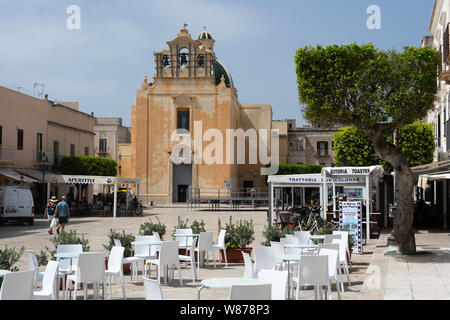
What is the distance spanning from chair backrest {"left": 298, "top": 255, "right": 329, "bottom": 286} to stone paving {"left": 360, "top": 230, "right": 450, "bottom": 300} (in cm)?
122

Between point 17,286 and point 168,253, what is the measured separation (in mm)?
Answer: 3874

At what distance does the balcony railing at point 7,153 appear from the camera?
1139 inches

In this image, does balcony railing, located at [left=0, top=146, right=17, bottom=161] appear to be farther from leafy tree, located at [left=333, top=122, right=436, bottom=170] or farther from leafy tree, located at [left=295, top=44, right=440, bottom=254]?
leafy tree, located at [left=295, top=44, right=440, bottom=254]

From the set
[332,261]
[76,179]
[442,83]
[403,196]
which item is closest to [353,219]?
[403,196]

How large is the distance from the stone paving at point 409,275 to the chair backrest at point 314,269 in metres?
1.22

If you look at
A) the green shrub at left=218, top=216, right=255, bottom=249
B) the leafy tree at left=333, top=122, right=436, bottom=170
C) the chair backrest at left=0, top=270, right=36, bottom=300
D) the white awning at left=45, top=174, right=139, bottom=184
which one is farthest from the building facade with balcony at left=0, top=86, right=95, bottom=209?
the chair backrest at left=0, top=270, right=36, bottom=300

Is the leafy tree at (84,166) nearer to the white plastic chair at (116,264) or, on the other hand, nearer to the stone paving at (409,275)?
the stone paving at (409,275)

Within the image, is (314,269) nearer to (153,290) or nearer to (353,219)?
(153,290)

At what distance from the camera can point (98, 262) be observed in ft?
24.7

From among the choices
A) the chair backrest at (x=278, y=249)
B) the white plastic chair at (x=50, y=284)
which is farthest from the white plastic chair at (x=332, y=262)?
the white plastic chair at (x=50, y=284)

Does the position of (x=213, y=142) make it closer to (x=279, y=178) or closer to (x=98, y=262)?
(x=279, y=178)

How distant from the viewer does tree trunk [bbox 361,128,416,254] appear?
11844 millimetres

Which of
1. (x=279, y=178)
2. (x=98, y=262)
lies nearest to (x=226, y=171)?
(x=279, y=178)
